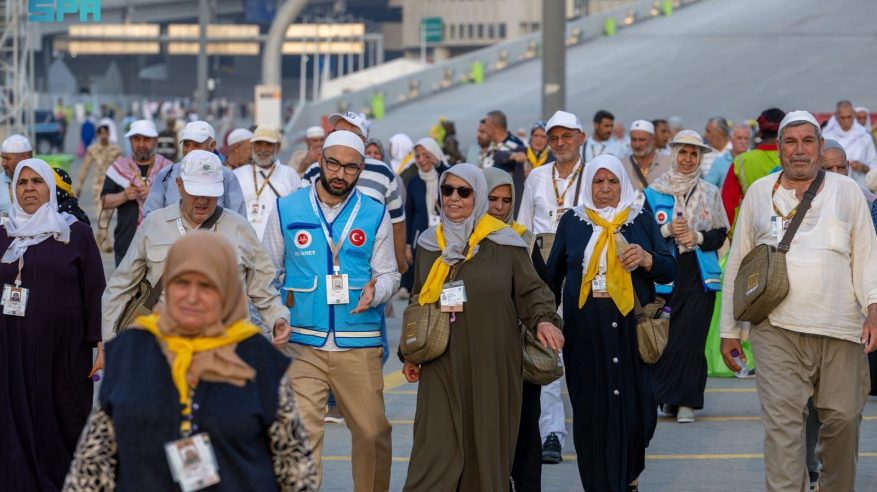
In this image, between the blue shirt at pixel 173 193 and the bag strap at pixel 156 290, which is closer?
the bag strap at pixel 156 290

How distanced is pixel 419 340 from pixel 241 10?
113863 millimetres

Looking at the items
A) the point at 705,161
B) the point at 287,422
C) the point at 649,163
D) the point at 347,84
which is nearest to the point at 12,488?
the point at 287,422

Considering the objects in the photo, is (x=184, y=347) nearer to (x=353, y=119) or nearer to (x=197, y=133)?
(x=353, y=119)

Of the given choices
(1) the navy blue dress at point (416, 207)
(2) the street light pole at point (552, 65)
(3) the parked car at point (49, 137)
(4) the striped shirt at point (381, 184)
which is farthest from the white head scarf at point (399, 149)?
(3) the parked car at point (49, 137)

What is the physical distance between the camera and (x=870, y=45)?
51.5 metres

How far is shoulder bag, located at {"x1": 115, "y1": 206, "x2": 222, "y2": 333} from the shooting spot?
7285 millimetres

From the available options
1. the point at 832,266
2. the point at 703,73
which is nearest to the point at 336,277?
the point at 832,266

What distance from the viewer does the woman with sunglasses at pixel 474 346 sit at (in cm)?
757

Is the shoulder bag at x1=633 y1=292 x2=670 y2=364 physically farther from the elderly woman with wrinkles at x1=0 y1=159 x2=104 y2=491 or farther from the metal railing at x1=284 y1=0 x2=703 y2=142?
the metal railing at x1=284 y1=0 x2=703 y2=142

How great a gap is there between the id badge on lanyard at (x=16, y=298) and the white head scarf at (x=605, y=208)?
2747 millimetres

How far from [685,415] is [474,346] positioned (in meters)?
3.81

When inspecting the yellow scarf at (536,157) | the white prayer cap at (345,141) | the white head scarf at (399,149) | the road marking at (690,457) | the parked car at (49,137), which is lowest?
the road marking at (690,457)

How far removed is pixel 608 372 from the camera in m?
8.29

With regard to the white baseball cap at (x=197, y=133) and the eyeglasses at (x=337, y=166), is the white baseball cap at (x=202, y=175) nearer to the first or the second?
the eyeglasses at (x=337, y=166)
